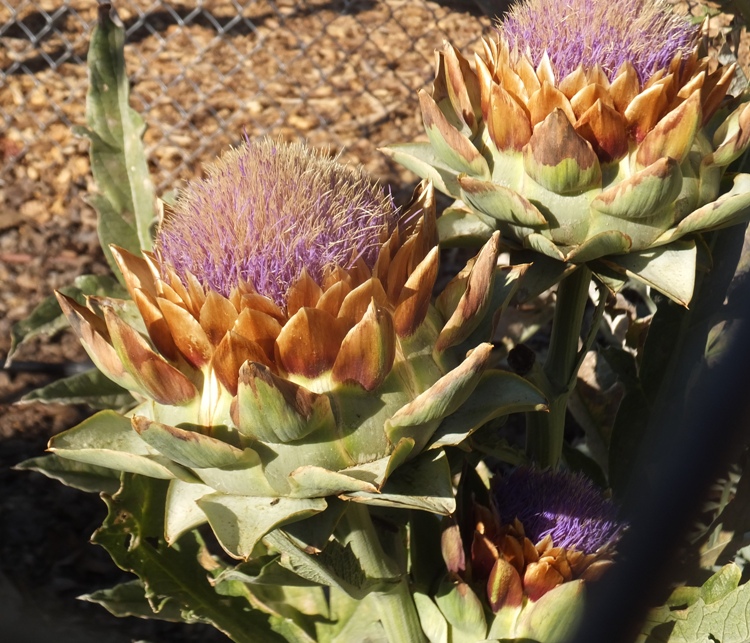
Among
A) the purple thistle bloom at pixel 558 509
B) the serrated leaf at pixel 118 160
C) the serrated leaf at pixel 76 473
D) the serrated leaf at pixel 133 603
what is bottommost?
the serrated leaf at pixel 133 603

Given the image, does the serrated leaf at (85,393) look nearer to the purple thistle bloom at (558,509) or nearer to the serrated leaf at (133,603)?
the serrated leaf at (133,603)

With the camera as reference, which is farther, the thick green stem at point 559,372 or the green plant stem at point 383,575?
the thick green stem at point 559,372

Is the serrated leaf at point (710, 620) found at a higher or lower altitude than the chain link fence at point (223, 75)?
lower

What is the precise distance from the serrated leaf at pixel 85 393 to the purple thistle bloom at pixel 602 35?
2.16 ft

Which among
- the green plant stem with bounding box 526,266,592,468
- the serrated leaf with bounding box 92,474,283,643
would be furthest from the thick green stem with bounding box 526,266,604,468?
the serrated leaf with bounding box 92,474,283,643

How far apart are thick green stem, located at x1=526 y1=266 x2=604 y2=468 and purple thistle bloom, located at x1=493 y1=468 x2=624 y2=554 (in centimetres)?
7

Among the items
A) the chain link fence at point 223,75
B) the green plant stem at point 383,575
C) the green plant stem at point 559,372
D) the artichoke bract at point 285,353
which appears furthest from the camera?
the chain link fence at point 223,75

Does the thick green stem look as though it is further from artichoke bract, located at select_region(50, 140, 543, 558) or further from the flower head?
artichoke bract, located at select_region(50, 140, 543, 558)

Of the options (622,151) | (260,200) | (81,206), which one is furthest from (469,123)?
(81,206)

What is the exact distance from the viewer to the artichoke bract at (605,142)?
820mm

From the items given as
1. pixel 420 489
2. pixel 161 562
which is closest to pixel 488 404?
pixel 420 489

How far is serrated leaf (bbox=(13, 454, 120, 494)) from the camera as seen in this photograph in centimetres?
104

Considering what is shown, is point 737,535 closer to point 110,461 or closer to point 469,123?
point 469,123

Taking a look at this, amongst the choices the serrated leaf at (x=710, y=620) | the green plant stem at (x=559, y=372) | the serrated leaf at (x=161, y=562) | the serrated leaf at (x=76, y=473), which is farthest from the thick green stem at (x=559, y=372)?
the serrated leaf at (x=76, y=473)
